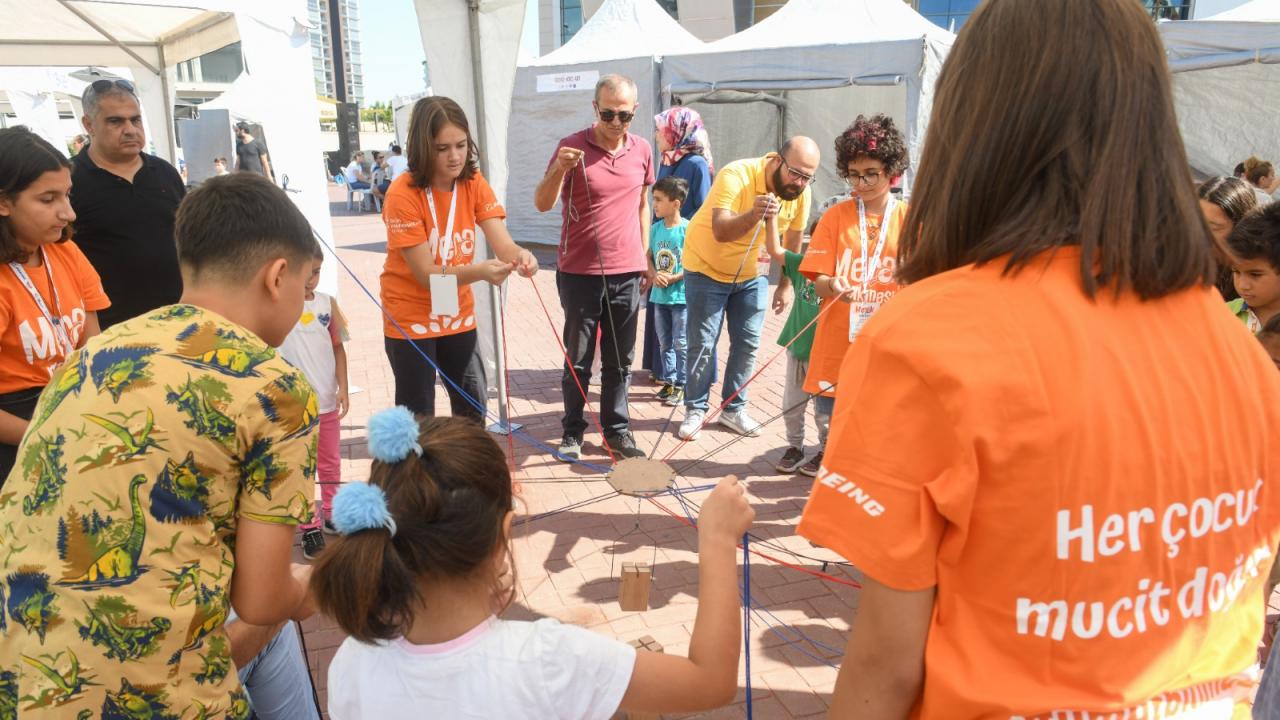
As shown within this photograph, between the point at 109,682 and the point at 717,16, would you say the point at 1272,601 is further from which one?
the point at 717,16

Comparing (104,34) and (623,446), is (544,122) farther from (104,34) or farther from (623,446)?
(623,446)

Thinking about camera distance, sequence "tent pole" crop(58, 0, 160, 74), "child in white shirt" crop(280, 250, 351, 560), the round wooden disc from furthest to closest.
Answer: "tent pole" crop(58, 0, 160, 74) → "child in white shirt" crop(280, 250, 351, 560) → the round wooden disc

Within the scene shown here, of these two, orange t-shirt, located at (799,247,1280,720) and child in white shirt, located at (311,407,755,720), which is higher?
orange t-shirt, located at (799,247,1280,720)

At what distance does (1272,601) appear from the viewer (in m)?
3.41

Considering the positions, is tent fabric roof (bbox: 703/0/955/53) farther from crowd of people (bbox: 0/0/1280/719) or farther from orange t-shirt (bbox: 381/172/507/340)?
crowd of people (bbox: 0/0/1280/719)

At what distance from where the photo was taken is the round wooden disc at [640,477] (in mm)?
3188

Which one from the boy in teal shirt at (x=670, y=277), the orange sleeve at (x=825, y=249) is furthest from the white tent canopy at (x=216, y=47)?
the orange sleeve at (x=825, y=249)

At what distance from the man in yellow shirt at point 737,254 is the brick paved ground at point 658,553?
1.24 ft

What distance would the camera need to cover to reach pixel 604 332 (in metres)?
4.72

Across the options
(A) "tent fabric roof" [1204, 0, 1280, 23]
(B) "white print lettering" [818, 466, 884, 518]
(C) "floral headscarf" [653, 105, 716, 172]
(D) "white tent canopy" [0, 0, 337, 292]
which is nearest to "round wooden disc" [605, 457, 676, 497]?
(B) "white print lettering" [818, 466, 884, 518]

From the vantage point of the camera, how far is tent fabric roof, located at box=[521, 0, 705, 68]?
37.8 ft

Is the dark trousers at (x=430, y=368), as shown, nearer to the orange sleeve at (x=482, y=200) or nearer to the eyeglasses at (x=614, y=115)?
the orange sleeve at (x=482, y=200)

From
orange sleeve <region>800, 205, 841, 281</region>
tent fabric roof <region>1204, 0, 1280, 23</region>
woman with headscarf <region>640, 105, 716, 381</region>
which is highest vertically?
tent fabric roof <region>1204, 0, 1280, 23</region>

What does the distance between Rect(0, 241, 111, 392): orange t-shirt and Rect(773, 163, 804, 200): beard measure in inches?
124
